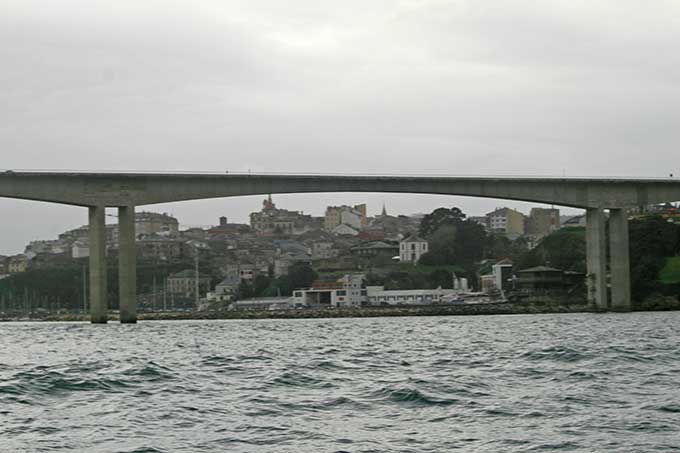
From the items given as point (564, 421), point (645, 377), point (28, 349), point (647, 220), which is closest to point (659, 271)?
point (647, 220)

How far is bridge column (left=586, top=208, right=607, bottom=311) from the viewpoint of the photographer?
8556 cm

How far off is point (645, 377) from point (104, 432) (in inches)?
502

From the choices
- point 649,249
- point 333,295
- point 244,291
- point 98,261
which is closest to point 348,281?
point 333,295

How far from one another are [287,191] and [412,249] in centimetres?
12144

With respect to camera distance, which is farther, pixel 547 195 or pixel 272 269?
pixel 272 269

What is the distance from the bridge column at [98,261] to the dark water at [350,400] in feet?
115

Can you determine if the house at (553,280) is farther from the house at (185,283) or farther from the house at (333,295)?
the house at (185,283)

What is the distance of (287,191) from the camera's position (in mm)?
78375

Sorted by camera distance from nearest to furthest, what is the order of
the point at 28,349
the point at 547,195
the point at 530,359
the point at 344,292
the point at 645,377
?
the point at 645,377
the point at 530,359
the point at 28,349
the point at 547,195
the point at 344,292

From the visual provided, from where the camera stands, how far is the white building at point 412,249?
194750 millimetres

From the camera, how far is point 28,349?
140ft

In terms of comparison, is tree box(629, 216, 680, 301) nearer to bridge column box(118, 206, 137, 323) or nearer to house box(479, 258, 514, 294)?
house box(479, 258, 514, 294)

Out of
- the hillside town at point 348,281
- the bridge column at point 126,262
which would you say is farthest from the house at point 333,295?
the bridge column at point 126,262

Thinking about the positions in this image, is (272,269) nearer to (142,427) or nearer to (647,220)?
(647,220)
